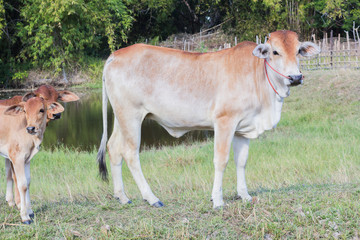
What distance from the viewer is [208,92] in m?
4.73

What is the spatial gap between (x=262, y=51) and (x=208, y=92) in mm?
680

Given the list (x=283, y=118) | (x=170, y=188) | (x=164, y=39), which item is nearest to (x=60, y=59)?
(x=164, y=39)

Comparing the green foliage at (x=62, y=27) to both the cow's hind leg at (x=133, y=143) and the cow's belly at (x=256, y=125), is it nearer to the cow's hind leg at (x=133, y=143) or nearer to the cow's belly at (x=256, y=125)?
the cow's hind leg at (x=133, y=143)

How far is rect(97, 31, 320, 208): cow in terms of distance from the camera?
15.0 feet

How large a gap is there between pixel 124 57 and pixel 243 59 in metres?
1.29

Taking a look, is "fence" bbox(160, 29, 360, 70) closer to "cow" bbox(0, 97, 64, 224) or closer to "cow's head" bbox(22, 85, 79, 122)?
"cow's head" bbox(22, 85, 79, 122)

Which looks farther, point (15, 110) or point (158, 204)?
point (158, 204)

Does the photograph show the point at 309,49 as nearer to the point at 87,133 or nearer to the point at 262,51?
the point at 262,51

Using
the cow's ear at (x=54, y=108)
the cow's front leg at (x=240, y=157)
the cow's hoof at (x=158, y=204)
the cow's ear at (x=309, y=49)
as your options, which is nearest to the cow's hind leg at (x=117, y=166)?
the cow's hoof at (x=158, y=204)

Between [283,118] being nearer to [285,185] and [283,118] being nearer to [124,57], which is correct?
[285,185]

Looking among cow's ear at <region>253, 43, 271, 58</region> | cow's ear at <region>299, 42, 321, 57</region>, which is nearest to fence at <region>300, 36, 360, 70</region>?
cow's ear at <region>299, 42, 321, 57</region>

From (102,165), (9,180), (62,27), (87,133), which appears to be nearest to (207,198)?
(102,165)

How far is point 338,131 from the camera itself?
33.4 feet

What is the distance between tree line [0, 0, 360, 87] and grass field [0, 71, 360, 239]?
50.1 feet
